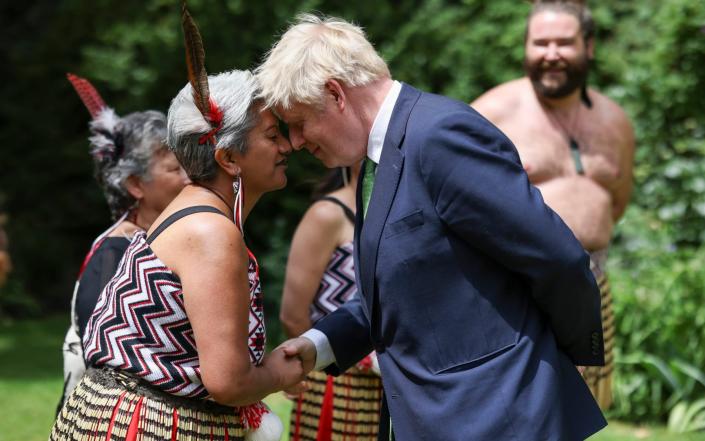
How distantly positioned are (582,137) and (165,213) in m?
2.45

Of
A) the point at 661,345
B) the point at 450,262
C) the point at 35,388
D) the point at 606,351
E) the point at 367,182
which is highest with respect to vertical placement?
the point at 367,182

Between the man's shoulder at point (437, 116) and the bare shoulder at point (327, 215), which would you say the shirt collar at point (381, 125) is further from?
the bare shoulder at point (327, 215)

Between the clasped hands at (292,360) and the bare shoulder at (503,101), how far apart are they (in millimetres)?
1951

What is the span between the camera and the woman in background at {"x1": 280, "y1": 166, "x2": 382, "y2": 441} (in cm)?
332

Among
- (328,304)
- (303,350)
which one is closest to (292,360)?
(303,350)

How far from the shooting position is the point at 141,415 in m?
2.37

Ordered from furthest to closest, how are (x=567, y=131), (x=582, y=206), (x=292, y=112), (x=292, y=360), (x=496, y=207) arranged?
(x=567, y=131) < (x=582, y=206) < (x=292, y=360) < (x=292, y=112) < (x=496, y=207)

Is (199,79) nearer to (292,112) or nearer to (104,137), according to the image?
(292,112)

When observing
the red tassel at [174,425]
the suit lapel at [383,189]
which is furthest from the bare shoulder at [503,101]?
the red tassel at [174,425]

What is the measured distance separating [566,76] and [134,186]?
1999 mm

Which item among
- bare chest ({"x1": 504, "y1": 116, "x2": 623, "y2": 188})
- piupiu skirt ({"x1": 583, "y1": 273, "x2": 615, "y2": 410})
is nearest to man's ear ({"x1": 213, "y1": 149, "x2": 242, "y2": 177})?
bare chest ({"x1": 504, "y1": 116, "x2": 623, "y2": 188})

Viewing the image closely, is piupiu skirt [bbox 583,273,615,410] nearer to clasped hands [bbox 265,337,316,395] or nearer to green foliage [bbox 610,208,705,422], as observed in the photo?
green foliage [bbox 610,208,705,422]

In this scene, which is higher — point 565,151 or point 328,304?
point 565,151

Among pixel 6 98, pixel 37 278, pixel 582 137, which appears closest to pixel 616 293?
pixel 582 137
